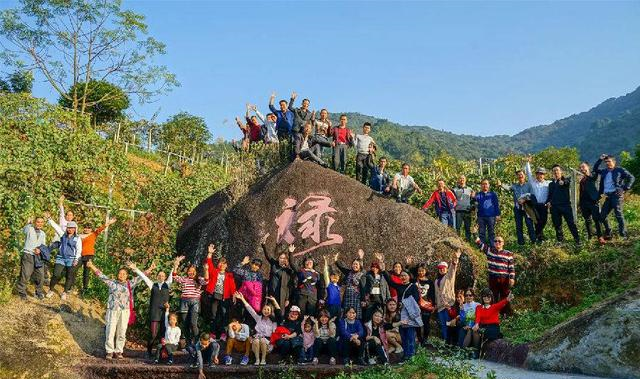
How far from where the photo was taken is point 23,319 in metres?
9.97

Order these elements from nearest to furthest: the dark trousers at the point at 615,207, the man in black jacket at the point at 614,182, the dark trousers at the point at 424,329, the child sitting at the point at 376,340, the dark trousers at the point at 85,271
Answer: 1. the child sitting at the point at 376,340
2. the dark trousers at the point at 424,329
3. the man in black jacket at the point at 614,182
4. the dark trousers at the point at 615,207
5. the dark trousers at the point at 85,271

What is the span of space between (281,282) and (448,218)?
4521mm

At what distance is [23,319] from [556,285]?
10.0 m

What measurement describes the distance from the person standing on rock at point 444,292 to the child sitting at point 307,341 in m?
2.30

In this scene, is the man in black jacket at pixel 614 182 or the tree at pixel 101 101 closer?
the man in black jacket at pixel 614 182

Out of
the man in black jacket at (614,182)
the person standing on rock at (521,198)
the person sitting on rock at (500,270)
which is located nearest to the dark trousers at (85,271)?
the person sitting on rock at (500,270)

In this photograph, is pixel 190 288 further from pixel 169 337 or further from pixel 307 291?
pixel 307 291

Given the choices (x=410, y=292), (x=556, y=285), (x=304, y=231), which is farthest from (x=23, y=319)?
(x=556, y=285)

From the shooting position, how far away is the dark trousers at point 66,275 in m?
10.8

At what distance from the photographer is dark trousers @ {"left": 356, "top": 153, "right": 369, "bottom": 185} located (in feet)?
44.8

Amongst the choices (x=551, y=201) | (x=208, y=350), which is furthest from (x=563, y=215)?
(x=208, y=350)

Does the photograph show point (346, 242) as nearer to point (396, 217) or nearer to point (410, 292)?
point (396, 217)

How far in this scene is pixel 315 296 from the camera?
10.1m

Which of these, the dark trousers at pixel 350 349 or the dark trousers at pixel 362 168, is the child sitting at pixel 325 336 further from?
the dark trousers at pixel 362 168
